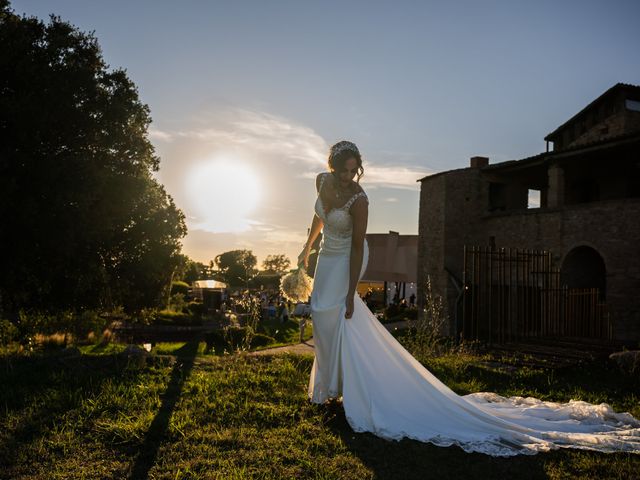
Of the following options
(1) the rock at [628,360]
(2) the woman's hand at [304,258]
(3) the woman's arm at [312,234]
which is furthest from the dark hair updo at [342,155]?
(1) the rock at [628,360]

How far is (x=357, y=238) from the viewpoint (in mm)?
4484

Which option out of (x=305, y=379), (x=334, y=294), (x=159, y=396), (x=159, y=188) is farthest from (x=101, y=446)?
(x=159, y=188)

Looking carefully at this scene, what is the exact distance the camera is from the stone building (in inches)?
638

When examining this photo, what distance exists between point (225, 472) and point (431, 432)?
5.24 ft

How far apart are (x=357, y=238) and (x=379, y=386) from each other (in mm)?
1213

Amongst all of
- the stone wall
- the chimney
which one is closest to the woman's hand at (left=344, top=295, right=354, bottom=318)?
the stone wall

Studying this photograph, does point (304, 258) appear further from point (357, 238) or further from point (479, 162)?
point (479, 162)

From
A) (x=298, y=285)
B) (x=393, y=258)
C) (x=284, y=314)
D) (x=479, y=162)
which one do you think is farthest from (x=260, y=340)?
(x=393, y=258)

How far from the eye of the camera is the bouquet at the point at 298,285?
5.36 metres

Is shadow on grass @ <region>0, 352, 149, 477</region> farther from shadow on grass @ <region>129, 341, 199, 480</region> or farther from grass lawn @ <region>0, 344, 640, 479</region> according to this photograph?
shadow on grass @ <region>129, 341, 199, 480</region>

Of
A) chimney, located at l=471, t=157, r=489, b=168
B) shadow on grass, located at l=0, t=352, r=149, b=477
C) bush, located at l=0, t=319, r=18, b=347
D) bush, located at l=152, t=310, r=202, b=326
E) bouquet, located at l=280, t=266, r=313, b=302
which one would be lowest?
bush, located at l=152, t=310, r=202, b=326

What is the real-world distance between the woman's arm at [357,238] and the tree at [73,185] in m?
9.77

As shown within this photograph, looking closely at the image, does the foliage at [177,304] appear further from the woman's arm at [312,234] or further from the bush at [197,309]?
the woman's arm at [312,234]

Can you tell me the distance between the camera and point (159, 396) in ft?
15.9
